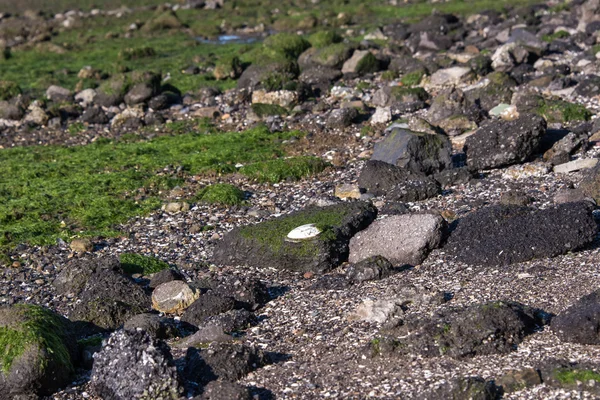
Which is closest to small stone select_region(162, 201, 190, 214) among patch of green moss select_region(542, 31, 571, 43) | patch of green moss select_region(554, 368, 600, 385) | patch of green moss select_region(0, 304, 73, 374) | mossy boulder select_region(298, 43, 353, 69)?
patch of green moss select_region(0, 304, 73, 374)

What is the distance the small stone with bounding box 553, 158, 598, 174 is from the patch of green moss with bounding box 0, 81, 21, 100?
17.5m

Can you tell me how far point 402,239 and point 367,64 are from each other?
44.1 feet

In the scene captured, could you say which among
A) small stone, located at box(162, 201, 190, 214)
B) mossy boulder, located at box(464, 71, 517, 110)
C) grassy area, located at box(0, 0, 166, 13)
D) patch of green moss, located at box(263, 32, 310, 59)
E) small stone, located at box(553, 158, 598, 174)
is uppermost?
small stone, located at box(553, 158, 598, 174)

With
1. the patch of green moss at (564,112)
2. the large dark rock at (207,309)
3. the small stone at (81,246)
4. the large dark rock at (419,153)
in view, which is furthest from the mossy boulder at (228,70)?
the large dark rock at (207,309)

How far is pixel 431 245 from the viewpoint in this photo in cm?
1224

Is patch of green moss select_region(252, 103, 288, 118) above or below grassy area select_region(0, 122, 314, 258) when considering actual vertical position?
below

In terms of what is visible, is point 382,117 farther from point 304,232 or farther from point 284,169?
point 304,232

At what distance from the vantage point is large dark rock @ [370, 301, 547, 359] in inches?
360

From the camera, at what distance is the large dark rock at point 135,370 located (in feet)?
29.1

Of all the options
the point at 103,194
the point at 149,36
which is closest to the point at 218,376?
the point at 103,194

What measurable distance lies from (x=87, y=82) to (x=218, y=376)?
20897 mm

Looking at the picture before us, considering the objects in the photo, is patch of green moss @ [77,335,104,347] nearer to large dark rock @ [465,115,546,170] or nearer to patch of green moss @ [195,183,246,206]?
patch of green moss @ [195,183,246,206]

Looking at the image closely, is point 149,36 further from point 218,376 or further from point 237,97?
point 218,376

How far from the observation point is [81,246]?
14141mm
